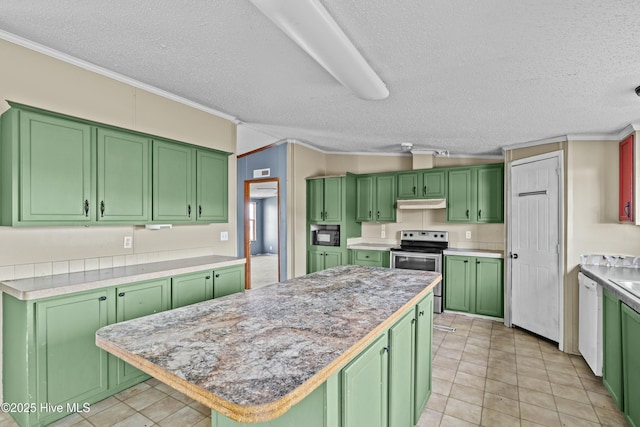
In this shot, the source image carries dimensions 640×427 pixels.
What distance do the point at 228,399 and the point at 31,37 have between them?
2.87 m

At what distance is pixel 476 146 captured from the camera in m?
4.38

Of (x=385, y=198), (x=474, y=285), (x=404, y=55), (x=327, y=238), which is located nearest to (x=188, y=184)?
(x=404, y=55)

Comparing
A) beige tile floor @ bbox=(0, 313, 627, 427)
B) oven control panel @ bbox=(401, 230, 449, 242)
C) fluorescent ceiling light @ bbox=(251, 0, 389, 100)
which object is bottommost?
beige tile floor @ bbox=(0, 313, 627, 427)

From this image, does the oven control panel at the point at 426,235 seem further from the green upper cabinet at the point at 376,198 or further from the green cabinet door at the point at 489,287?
the green cabinet door at the point at 489,287

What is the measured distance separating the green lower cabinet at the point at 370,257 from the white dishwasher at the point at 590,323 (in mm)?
2395

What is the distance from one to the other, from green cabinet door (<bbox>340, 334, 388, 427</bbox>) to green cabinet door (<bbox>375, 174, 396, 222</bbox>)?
384 centimetres

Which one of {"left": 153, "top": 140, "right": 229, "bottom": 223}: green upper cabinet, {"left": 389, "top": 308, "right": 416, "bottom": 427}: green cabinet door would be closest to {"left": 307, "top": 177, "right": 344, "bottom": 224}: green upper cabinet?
{"left": 153, "top": 140, "right": 229, "bottom": 223}: green upper cabinet

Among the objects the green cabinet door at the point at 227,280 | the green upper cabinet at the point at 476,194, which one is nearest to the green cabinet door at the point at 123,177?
the green cabinet door at the point at 227,280

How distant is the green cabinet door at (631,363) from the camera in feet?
6.61

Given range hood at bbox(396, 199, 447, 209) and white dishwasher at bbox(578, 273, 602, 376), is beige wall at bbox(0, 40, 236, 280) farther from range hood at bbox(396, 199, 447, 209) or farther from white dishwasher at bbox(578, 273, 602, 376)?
white dishwasher at bbox(578, 273, 602, 376)

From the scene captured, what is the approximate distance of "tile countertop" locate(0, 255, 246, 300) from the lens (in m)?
2.05

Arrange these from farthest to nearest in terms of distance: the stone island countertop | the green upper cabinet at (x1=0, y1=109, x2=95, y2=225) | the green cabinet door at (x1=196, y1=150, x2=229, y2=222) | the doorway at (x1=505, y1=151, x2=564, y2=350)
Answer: the doorway at (x1=505, y1=151, x2=564, y2=350)
the green cabinet door at (x1=196, y1=150, x2=229, y2=222)
the green upper cabinet at (x1=0, y1=109, x2=95, y2=225)
the stone island countertop

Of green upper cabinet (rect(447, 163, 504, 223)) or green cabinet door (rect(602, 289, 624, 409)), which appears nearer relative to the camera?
green cabinet door (rect(602, 289, 624, 409))

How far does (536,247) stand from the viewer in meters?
3.82
